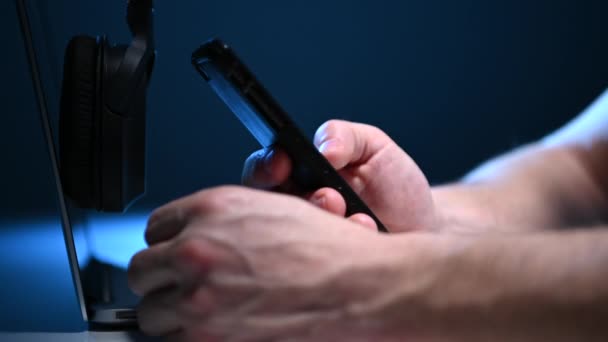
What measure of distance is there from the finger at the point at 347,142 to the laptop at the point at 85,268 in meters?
0.27

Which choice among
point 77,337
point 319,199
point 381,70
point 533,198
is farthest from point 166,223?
point 381,70

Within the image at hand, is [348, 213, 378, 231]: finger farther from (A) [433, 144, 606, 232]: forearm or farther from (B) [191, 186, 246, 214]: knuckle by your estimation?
(A) [433, 144, 606, 232]: forearm

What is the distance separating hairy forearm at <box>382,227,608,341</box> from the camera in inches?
13.8

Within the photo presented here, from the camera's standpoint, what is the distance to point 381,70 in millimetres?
1250

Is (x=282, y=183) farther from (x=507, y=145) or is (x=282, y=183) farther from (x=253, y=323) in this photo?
(x=507, y=145)

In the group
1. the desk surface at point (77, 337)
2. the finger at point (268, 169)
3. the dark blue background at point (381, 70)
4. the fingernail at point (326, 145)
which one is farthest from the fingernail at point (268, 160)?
the dark blue background at point (381, 70)

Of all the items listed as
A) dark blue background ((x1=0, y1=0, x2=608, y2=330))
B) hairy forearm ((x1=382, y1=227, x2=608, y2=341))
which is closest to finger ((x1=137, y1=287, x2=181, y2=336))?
hairy forearm ((x1=382, y1=227, x2=608, y2=341))

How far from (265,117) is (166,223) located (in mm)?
109

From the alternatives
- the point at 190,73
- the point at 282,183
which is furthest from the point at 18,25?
the point at 190,73

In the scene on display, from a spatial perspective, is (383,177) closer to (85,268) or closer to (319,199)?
(319,199)

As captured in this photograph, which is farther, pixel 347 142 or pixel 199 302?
pixel 347 142

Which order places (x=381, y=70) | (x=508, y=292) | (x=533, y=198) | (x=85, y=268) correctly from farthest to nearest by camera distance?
(x=381, y=70), (x=533, y=198), (x=85, y=268), (x=508, y=292)

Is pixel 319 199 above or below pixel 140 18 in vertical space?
below

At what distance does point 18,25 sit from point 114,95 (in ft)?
0.35
